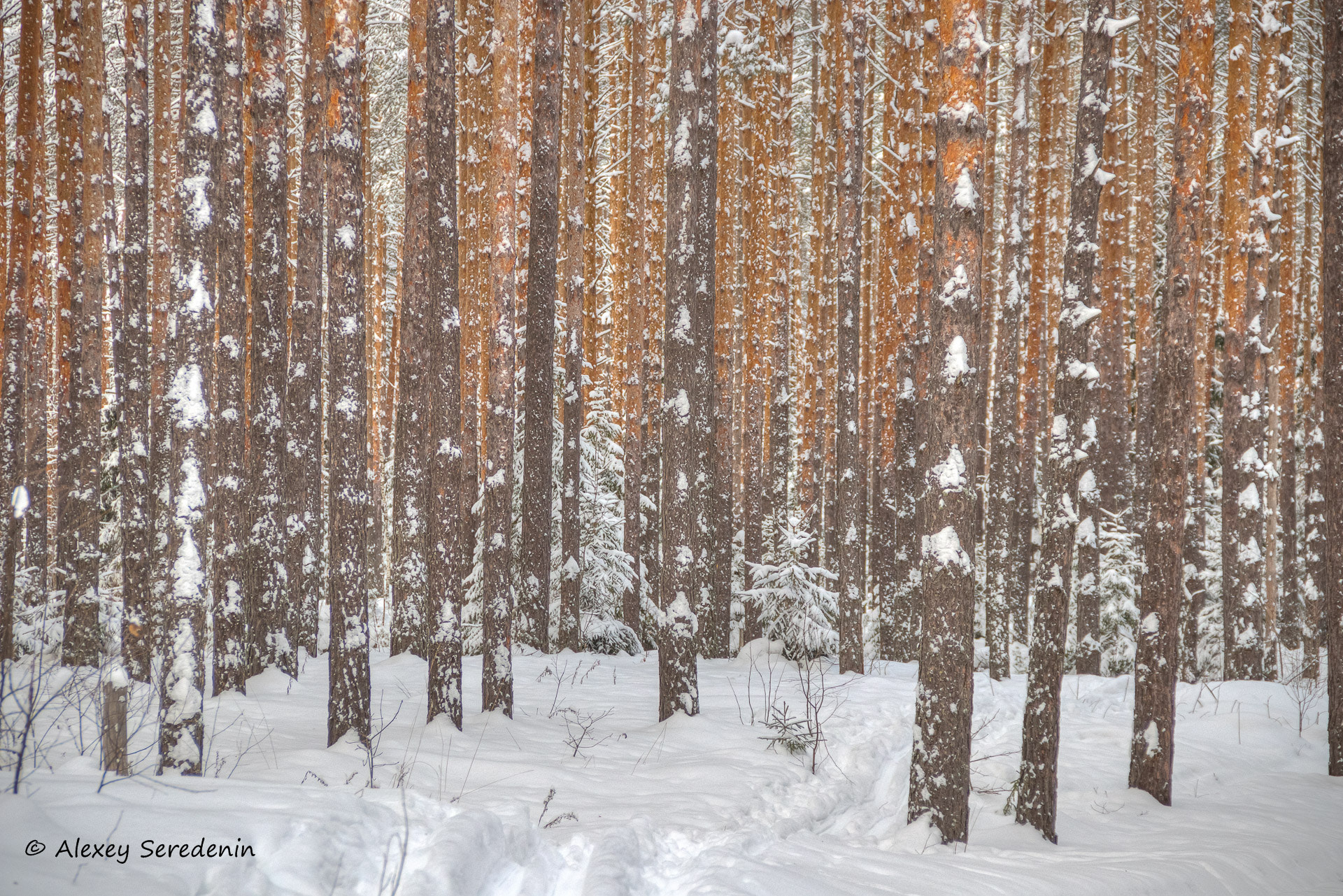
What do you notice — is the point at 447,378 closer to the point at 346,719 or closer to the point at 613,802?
the point at 346,719

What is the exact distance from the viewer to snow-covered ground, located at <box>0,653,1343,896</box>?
359 centimetres

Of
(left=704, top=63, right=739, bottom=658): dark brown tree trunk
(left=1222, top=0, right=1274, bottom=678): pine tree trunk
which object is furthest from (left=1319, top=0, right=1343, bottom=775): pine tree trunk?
(left=704, top=63, right=739, bottom=658): dark brown tree trunk

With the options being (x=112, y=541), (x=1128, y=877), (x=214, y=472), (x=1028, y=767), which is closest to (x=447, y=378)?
(x=214, y=472)

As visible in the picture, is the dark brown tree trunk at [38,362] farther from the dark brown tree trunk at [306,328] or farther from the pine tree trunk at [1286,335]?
the pine tree trunk at [1286,335]

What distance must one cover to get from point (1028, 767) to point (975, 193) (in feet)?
14.3

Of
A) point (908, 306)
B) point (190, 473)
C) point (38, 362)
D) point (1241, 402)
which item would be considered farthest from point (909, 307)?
point (38, 362)

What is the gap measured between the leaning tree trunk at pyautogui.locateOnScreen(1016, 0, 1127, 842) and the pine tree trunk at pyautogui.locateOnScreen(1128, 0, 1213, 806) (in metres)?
1.21

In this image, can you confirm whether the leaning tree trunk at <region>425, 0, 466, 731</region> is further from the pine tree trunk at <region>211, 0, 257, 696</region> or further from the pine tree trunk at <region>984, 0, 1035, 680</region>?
the pine tree trunk at <region>984, 0, 1035, 680</region>

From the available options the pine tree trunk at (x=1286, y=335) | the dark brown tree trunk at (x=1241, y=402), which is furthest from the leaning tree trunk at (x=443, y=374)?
the pine tree trunk at (x=1286, y=335)

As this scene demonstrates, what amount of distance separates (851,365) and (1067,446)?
19.5 ft

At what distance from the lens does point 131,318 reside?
30.7 feet

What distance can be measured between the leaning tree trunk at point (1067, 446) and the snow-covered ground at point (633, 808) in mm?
545

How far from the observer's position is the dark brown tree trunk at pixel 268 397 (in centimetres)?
884

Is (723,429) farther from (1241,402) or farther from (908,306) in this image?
(1241,402)
